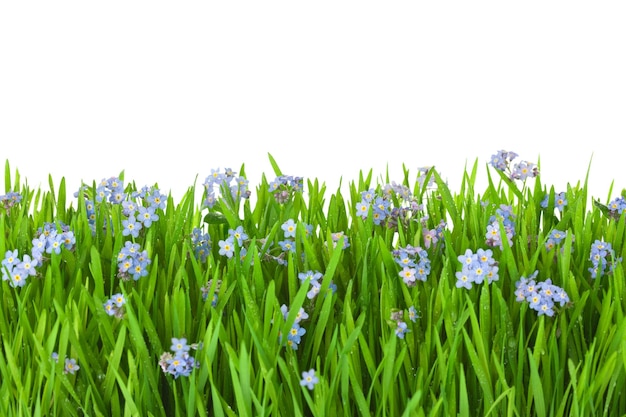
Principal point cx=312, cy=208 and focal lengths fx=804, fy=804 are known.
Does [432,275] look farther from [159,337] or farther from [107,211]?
[107,211]

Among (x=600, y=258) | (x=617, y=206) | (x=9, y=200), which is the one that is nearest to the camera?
(x=600, y=258)

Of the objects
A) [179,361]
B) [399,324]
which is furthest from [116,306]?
[399,324]

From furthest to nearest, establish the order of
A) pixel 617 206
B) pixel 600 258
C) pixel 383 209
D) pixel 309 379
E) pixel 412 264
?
pixel 617 206
pixel 383 209
pixel 600 258
pixel 412 264
pixel 309 379

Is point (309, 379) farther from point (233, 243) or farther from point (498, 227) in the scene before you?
point (498, 227)

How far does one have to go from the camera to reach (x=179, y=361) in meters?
1.93

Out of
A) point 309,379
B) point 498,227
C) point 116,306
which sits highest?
point 498,227

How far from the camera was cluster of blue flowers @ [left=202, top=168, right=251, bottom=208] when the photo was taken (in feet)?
9.32

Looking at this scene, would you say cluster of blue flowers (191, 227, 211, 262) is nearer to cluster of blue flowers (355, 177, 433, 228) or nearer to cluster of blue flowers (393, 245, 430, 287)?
cluster of blue flowers (355, 177, 433, 228)

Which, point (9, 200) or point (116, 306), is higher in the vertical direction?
point (9, 200)

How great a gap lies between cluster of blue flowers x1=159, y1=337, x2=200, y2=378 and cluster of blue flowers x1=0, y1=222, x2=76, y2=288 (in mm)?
619

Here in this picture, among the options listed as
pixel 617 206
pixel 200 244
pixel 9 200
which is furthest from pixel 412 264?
pixel 9 200

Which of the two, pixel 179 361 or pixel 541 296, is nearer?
pixel 179 361

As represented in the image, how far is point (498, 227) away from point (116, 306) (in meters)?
1.13

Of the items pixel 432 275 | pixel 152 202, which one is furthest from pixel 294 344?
pixel 152 202
